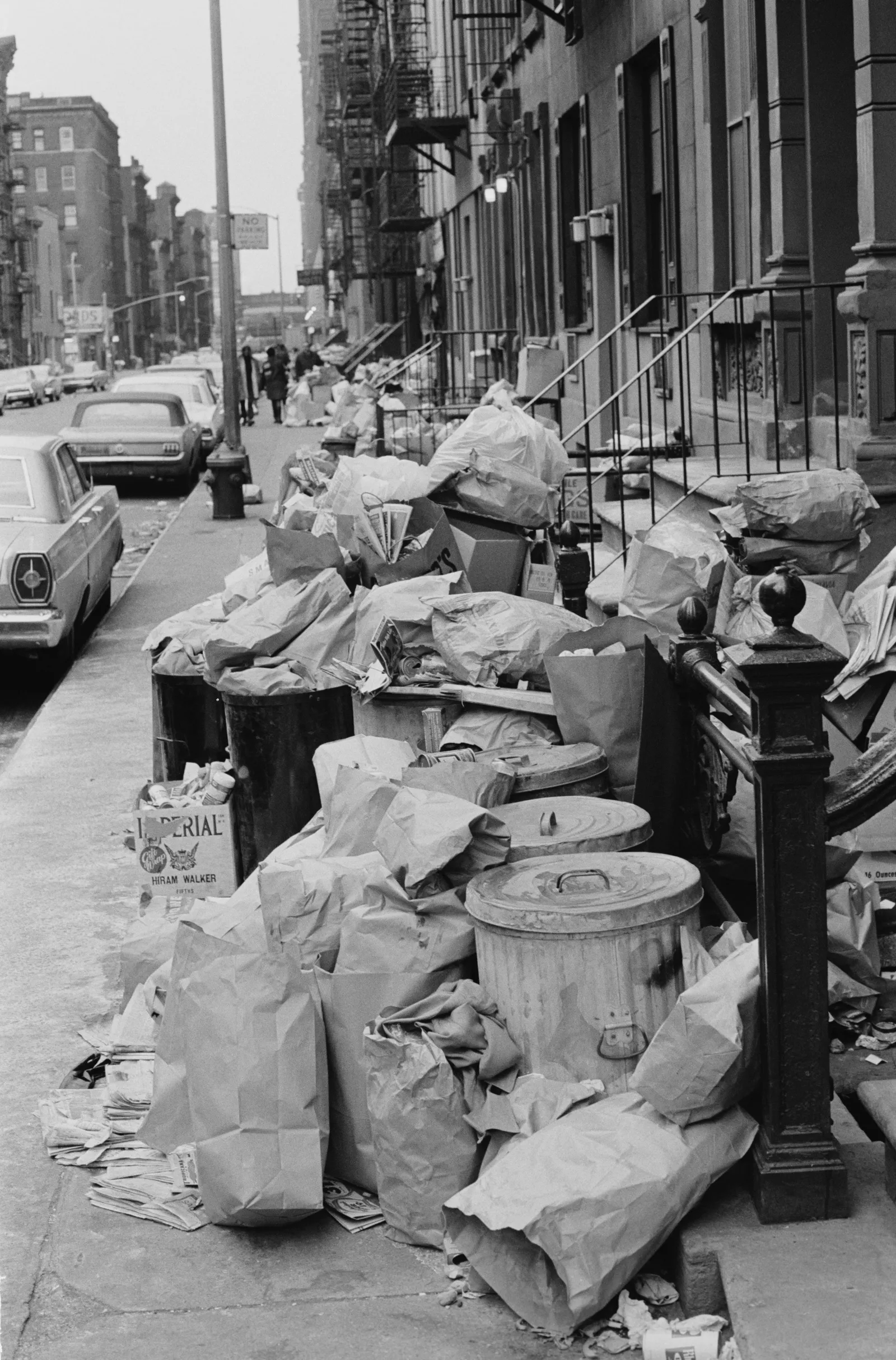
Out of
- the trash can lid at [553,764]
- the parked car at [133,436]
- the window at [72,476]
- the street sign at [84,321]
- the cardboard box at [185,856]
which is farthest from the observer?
the street sign at [84,321]

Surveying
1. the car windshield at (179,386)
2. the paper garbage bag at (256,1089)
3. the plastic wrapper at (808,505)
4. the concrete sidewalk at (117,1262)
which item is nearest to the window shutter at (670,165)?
the plastic wrapper at (808,505)

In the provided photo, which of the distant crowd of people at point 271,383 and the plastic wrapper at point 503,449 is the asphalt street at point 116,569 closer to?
the plastic wrapper at point 503,449

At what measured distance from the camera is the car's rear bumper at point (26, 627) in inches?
395

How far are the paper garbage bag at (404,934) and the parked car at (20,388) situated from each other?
181 ft

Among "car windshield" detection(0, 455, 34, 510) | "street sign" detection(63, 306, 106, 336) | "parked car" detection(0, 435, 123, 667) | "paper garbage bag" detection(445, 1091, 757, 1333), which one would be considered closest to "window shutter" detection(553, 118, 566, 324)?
"parked car" detection(0, 435, 123, 667)

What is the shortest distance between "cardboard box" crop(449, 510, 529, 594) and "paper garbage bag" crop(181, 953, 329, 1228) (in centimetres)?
376

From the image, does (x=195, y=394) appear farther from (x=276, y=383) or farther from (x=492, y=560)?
(x=492, y=560)

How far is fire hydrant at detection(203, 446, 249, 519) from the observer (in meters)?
18.4

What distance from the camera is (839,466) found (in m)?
7.85

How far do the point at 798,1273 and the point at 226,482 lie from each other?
52.4ft

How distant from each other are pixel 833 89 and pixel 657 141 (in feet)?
15.5

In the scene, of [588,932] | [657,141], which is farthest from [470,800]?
[657,141]

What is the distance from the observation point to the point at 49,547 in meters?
10.2

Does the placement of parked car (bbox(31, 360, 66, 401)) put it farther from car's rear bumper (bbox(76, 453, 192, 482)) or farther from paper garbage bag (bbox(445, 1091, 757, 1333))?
paper garbage bag (bbox(445, 1091, 757, 1333))
